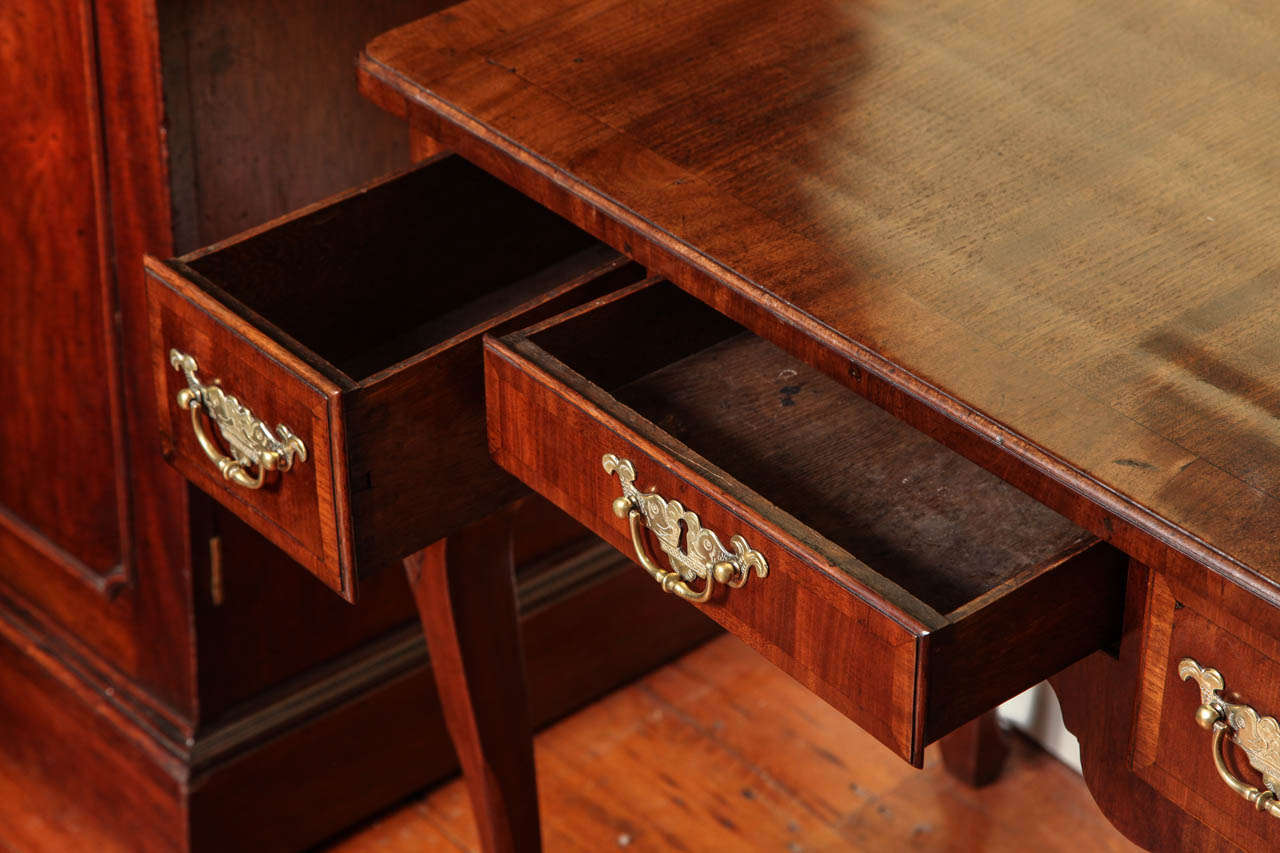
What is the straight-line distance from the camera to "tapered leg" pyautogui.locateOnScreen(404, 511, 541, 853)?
1.28 meters

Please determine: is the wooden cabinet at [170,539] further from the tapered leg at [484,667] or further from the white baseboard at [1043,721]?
the white baseboard at [1043,721]

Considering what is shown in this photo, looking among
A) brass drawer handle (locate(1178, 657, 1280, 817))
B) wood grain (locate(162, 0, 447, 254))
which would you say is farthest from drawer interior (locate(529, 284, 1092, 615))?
wood grain (locate(162, 0, 447, 254))

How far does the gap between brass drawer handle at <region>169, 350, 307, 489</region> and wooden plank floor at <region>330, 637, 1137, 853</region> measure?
71 cm

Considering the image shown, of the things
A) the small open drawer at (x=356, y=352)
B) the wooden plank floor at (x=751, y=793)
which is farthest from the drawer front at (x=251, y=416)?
the wooden plank floor at (x=751, y=793)

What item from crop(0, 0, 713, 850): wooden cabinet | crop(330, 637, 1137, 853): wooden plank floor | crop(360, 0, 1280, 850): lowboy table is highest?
crop(360, 0, 1280, 850): lowboy table

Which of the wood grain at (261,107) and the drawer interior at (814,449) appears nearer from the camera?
the drawer interior at (814,449)

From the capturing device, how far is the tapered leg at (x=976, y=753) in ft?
5.74

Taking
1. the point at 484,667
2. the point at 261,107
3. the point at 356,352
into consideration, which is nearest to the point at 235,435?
the point at 356,352

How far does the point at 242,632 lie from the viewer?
5.32ft

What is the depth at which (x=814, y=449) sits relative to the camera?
3.59 feet

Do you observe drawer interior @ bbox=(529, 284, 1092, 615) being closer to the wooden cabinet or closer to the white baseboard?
the wooden cabinet

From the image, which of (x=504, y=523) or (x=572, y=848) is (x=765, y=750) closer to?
(x=572, y=848)

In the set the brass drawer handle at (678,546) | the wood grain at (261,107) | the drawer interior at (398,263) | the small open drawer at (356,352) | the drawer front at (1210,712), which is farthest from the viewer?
the wood grain at (261,107)

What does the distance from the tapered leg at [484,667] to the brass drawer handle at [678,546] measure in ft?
0.92
